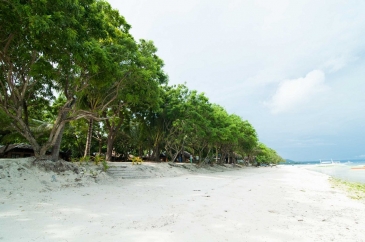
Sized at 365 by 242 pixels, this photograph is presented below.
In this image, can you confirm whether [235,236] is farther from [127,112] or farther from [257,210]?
[127,112]

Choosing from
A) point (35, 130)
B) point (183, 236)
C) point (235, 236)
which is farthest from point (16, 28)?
point (35, 130)

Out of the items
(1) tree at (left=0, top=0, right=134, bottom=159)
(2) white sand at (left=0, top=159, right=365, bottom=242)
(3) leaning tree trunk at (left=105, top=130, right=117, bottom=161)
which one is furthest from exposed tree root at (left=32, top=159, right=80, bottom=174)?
(3) leaning tree trunk at (left=105, top=130, right=117, bottom=161)

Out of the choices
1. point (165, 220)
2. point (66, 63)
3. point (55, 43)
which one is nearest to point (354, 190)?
point (165, 220)

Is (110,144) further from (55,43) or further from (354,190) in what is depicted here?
(354,190)

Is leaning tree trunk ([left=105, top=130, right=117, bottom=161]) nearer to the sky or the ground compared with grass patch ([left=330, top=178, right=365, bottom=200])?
nearer to the sky

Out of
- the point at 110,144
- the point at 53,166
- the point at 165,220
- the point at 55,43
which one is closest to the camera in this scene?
the point at 165,220

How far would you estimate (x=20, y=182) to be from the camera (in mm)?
7852

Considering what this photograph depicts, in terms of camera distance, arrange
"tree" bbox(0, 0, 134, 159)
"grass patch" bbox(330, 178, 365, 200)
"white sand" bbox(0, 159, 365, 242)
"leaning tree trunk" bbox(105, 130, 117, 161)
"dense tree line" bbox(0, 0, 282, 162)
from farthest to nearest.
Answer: "leaning tree trunk" bbox(105, 130, 117, 161), "grass patch" bbox(330, 178, 365, 200), "dense tree line" bbox(0, 0, 282, 162), "tree" bbox(0, 0, 134, 159), "white sand" bbox(0, 159, 365, 242)

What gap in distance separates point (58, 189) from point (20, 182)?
129 cm

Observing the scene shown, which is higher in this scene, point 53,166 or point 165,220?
point 53,166

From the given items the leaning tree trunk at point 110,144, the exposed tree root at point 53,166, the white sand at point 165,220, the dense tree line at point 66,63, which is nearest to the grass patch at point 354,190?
the white sand at point 165,220

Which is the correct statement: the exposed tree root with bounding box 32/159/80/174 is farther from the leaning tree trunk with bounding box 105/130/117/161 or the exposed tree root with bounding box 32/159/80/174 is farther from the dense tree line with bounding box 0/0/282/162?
the leaning tree trunk with bounding box 105/130/117/161

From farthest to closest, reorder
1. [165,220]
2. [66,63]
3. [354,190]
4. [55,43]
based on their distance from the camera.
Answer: [354,190]
[66,63]
[55,43]
[165,220]

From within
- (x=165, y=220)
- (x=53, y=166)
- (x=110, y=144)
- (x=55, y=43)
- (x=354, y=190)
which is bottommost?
(x=165, y=220)
